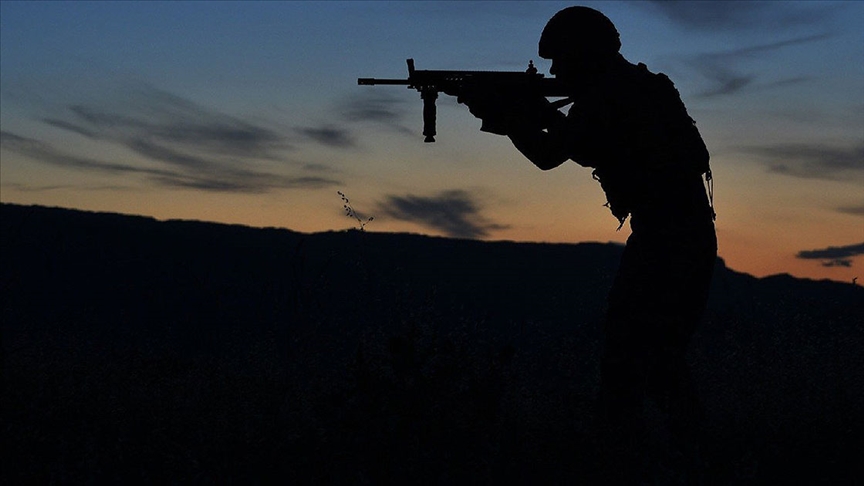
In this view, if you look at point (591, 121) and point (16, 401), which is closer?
point (591, 121)

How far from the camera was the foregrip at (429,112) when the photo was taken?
610 cm

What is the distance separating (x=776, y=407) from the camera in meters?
6.04

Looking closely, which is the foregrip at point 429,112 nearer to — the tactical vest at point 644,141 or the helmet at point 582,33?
the helmet at point 582,33

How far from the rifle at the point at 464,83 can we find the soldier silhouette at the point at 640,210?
476mm

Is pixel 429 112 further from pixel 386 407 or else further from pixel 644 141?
pixel 386 407

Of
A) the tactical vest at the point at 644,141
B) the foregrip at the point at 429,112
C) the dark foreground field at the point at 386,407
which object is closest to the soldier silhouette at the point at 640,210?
the tactical vest at the point at 644,141

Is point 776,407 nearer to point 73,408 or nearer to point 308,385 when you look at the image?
point 308,385

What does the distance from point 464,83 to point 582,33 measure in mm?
1212

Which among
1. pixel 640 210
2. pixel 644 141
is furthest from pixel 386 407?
pixel 644 141

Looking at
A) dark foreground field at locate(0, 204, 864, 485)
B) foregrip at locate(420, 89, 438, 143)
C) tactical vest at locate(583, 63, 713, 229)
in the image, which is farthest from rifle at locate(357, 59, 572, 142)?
dark foreground field at locate(0, 204, 864, 485)

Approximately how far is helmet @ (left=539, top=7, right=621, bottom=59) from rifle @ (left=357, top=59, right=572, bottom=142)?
379 mm

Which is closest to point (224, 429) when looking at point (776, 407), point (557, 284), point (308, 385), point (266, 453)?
point (266, 453)

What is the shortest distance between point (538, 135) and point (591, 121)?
357 mm

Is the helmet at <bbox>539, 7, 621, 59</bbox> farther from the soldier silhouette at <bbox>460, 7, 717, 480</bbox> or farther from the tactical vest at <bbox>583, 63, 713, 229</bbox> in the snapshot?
the tactical vest at <bbox>583, 63, 713, 229</bbox>
